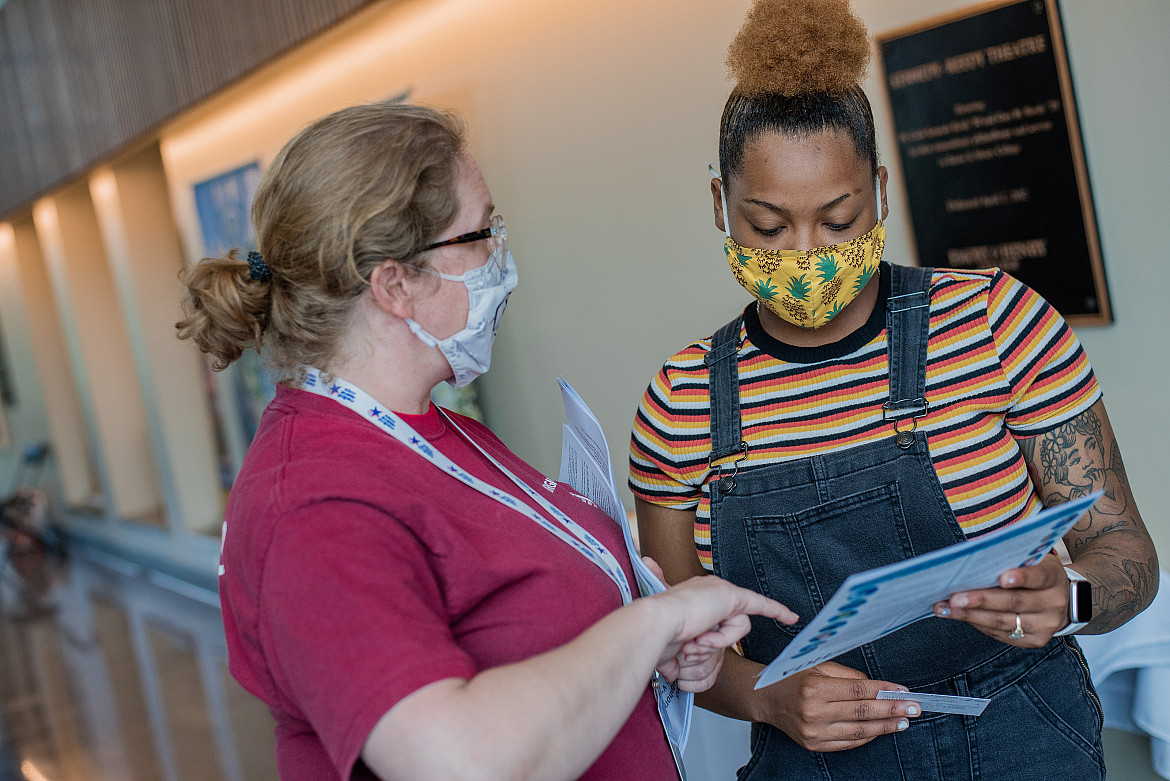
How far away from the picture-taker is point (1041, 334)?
130 cm

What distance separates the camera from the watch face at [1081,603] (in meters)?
1.16

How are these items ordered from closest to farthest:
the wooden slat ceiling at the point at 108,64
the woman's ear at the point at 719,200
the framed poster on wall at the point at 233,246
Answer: the woman's ear at the point at 719,200 → the wooden slat ceiling at the point at 108,64 → the framed poster on wall at the point at 233,246

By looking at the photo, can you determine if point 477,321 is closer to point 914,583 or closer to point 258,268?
point 258,268

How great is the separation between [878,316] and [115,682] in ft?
17.1

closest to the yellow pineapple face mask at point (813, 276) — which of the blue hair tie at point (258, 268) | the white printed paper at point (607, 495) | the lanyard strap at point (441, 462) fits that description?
the white printed paper at point (607, 495)

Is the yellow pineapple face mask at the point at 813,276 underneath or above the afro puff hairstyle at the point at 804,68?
underneath

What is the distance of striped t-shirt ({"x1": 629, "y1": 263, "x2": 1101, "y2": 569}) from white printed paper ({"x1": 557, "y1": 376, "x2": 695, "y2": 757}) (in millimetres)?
112

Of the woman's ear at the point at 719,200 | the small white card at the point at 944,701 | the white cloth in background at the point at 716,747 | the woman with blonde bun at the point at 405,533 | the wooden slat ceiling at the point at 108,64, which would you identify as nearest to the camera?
the woman with blonde bun at the point at 405,533

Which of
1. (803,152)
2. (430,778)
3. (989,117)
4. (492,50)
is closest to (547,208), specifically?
(492,50)

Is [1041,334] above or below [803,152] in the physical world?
below

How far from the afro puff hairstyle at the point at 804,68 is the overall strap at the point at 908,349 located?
22cm

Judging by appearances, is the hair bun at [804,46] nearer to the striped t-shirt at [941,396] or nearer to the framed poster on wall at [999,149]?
the striped t-shirt at [941,396]

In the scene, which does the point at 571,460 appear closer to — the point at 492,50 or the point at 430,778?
the point at 430,778

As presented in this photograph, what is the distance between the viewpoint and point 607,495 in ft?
4.68
